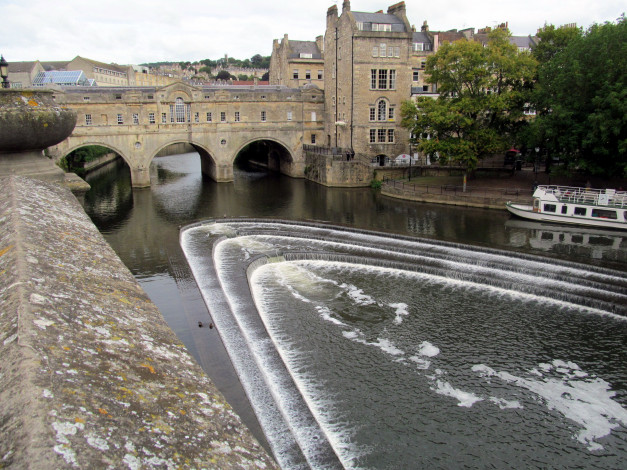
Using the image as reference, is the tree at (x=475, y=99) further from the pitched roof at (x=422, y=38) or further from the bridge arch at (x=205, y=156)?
the pitched roof at (x=422, y=38)

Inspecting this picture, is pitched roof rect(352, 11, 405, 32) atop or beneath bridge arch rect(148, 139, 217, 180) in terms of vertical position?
atop

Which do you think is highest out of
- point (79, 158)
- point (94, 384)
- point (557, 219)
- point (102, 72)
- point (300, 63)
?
point (102, 72)

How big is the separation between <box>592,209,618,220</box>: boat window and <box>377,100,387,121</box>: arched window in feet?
75.8

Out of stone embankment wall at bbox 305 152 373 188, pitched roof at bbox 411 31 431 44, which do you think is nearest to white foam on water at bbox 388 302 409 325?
stone embankment wall at bbox 305 152 373 188

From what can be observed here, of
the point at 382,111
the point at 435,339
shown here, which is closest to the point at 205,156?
the point at 382,111

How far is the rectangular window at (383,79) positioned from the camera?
49.3 meters

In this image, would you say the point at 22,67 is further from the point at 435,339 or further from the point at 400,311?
the point at 435,339

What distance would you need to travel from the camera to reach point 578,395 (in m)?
13.7

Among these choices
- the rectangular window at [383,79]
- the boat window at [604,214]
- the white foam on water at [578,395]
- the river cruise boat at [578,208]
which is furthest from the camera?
the rectangular window at [383,79]

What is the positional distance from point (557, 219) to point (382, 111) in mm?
22064

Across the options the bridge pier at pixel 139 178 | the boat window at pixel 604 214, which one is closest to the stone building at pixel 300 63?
the bridge pier at pixel 139 178

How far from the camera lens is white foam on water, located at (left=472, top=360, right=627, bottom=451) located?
12.5m

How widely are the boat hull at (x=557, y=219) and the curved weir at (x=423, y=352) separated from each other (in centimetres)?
1036

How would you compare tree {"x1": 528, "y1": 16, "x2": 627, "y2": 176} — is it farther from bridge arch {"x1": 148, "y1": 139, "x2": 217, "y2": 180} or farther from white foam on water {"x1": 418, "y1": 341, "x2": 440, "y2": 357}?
bridge arch {"x1": 148, "y1": 139, "x2": 217, "y2": 180}
